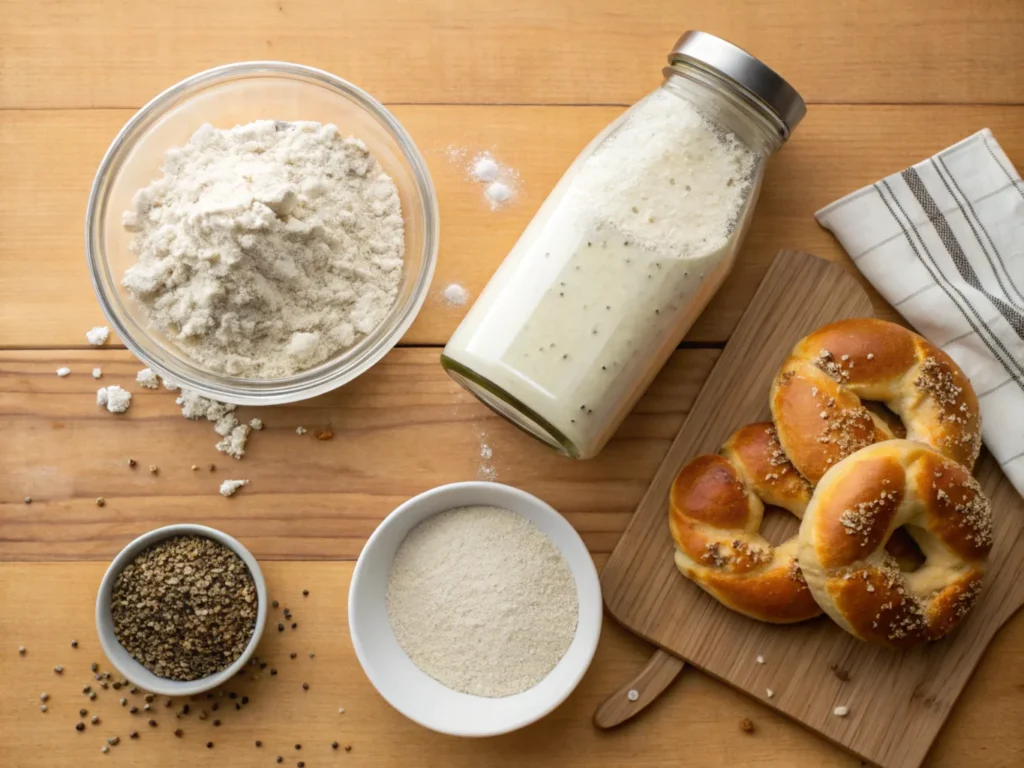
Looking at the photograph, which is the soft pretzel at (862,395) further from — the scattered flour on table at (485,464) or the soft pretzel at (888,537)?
the scattered flour on table at (485,464)

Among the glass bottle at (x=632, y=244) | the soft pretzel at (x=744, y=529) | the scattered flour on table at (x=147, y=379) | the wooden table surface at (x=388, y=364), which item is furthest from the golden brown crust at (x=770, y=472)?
the scattered flour on table at (x=147, y=379)

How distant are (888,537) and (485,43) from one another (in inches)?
40.1

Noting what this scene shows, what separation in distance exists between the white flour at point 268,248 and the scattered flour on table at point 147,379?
0.14 m

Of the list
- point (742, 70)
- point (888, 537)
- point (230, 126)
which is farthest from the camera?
point (230, 126)

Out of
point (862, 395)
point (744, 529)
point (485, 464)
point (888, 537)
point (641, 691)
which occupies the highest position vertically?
point (862, 395)

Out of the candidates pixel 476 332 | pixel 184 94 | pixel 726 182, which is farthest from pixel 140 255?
pixel 726 182

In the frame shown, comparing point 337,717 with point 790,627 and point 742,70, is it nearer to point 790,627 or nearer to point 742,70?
point 790,627

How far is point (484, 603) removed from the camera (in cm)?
134

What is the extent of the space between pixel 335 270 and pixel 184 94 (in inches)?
15.3

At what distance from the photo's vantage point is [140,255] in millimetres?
1298

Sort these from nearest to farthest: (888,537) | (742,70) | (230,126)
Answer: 1. (742,70)
2. (888,537)
3. (230,126)

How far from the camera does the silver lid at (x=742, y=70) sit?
118cm

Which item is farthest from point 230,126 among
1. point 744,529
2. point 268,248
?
point 744,529

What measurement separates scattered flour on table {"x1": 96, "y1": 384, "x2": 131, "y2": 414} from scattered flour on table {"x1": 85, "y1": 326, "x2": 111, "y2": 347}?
8 centimetres
